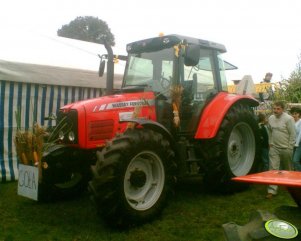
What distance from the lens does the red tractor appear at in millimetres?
4043

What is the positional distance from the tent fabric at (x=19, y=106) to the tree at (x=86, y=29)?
2868 cm

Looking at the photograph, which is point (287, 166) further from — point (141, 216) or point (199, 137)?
point (141, 216)

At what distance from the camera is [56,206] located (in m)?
5.09

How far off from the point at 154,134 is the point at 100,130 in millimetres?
767

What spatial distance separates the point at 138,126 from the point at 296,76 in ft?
22.2

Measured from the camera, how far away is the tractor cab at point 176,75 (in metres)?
5.11

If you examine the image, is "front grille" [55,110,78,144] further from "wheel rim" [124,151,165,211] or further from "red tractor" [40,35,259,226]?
"wheel rim" [124,151,165,211]

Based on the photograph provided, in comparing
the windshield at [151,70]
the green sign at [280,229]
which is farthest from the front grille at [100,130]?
the green sign at [280,229]

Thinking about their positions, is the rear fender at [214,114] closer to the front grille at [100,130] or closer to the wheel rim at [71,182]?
the front grille at [100,130]

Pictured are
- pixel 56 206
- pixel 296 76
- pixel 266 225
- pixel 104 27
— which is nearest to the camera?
pixel 266 225

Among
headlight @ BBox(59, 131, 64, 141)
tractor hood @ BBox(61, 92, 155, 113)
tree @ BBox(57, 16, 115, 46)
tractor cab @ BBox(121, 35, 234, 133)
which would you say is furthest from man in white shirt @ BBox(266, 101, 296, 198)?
tree @ BBox(57, 16, 115, 46)

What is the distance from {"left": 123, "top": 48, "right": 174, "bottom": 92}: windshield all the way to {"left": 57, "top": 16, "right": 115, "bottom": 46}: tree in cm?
3068

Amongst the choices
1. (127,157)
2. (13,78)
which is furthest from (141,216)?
(13,78)

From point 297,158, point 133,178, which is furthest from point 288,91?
point 133,178
